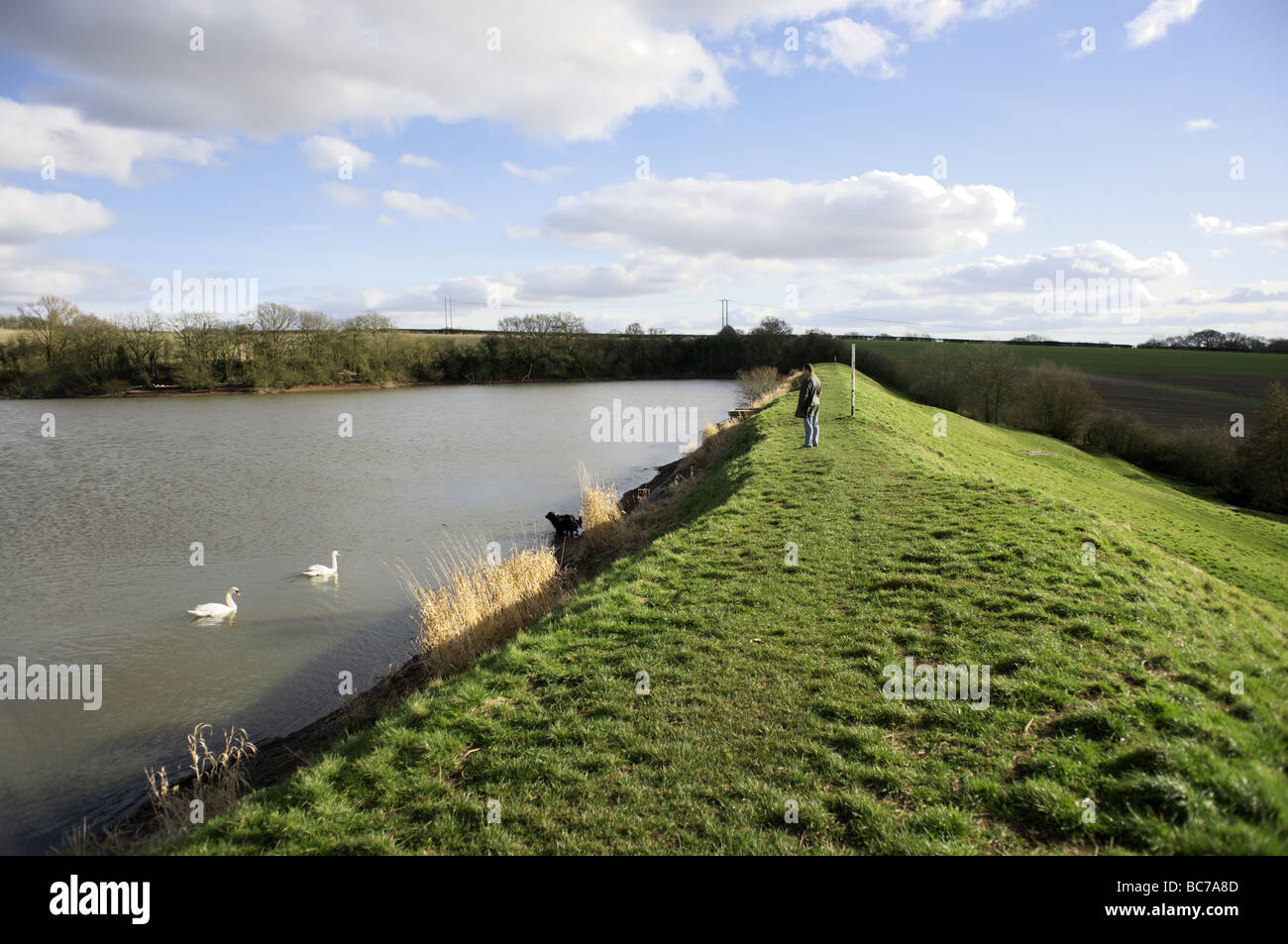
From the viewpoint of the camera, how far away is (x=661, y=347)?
96.7 meters

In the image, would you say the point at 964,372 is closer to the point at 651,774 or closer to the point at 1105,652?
the point at 1105,652

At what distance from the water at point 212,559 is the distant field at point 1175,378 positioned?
40.5 metres

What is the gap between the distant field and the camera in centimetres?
4878

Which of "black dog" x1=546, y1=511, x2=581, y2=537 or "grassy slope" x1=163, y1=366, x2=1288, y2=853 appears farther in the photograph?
"black dog" x1=546, y1=511, x2=581, y2=537

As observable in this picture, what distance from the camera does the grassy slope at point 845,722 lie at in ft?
12.4

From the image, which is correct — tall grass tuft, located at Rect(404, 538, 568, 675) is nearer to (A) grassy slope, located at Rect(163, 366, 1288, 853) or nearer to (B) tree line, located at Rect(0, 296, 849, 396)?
(A) grassy slope, located at Rect(163, 366, 1288, 853)

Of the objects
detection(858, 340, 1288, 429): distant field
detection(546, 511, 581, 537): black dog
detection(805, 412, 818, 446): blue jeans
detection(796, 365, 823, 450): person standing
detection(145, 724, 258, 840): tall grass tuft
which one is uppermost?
detection(858, 340, 1288, 429): distant field

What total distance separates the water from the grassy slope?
15.3ft

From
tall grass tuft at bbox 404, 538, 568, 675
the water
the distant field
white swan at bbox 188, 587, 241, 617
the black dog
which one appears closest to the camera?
tall grass tuft at bbox 404, 538, 568, 675

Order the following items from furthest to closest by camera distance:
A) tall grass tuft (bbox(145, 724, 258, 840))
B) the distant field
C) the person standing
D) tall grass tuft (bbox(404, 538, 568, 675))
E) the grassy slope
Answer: the distant field < the person standing < tall grass tuft (bbox(404, 538, 568, 675)) < tall grass tuft (bbox(145, 724, 258, 840)) < the grassy slope

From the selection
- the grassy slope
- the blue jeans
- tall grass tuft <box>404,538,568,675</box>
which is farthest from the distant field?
tall grass tuft <box>404,538,568,675</box>
